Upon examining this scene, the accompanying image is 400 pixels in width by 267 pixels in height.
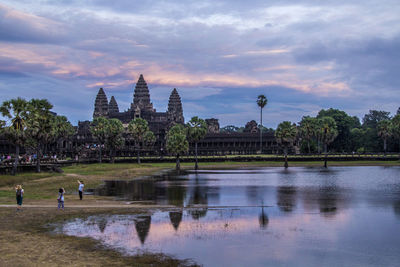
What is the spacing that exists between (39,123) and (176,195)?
30.3m

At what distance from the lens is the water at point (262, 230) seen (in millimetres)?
20656

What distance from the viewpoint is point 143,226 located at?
88.7 feet

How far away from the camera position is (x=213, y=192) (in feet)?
155

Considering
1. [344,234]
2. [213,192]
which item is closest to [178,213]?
[344,234]

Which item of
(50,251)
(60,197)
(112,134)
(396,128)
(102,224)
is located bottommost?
(50,251)

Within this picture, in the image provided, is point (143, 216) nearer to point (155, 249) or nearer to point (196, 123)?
point (155, 249)

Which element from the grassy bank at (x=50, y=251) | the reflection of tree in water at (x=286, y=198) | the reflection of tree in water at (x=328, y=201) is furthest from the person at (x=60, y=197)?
the reflection of tree in water at (x=328, y=201)

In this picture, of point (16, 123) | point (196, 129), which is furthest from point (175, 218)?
point (196, 129)

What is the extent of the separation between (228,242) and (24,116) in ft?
148

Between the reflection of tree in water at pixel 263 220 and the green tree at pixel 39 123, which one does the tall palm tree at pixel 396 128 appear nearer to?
the green tree at pixel 39 123

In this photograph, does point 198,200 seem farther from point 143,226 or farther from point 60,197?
point 143,226

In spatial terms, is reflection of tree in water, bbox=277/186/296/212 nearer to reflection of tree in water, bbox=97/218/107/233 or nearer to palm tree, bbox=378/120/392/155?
reflection of tree in water, bbox=97/218/107/233

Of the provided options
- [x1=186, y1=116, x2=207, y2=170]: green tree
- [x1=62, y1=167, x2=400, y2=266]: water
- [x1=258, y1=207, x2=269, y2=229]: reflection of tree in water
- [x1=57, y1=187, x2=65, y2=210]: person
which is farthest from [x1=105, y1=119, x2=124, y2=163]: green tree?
[x1=258, y1=207, x2=269, y2=229]: reflection of tree in water

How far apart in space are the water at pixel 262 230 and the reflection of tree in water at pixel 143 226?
0.05 m
